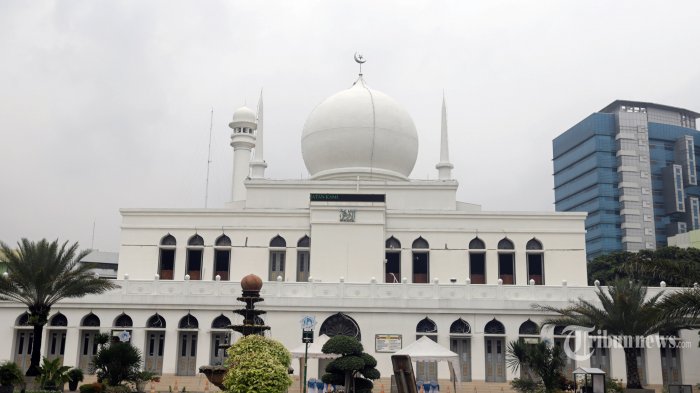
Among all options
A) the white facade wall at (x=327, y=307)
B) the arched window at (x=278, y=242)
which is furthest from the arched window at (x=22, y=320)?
the arched window at (x=278, y=242)

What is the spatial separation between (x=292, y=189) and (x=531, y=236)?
1313 cm

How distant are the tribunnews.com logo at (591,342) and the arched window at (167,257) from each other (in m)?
20.2

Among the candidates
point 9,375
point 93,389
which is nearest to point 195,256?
point 93,389

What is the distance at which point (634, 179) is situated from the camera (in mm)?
95062

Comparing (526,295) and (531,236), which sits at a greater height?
(531,236)

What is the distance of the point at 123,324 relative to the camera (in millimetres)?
33156

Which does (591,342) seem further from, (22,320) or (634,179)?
(634,179)

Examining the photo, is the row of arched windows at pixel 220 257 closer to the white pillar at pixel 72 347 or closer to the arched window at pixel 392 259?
the arched window at pixel 392 259

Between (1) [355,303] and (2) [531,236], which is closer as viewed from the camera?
(1) [355,303]

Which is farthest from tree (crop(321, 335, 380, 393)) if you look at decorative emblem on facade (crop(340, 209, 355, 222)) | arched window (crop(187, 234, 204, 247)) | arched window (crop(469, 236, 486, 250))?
arched window (crop(187, 234, 204, 247))

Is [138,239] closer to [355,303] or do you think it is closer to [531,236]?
[355,303]

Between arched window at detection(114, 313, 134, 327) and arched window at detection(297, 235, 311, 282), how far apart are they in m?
9.07

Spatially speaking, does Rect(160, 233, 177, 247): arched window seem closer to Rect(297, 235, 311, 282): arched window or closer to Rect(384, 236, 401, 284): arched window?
Rect(297, 235, 311, 282): arched window

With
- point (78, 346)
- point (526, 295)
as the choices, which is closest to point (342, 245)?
point (526, 295)
